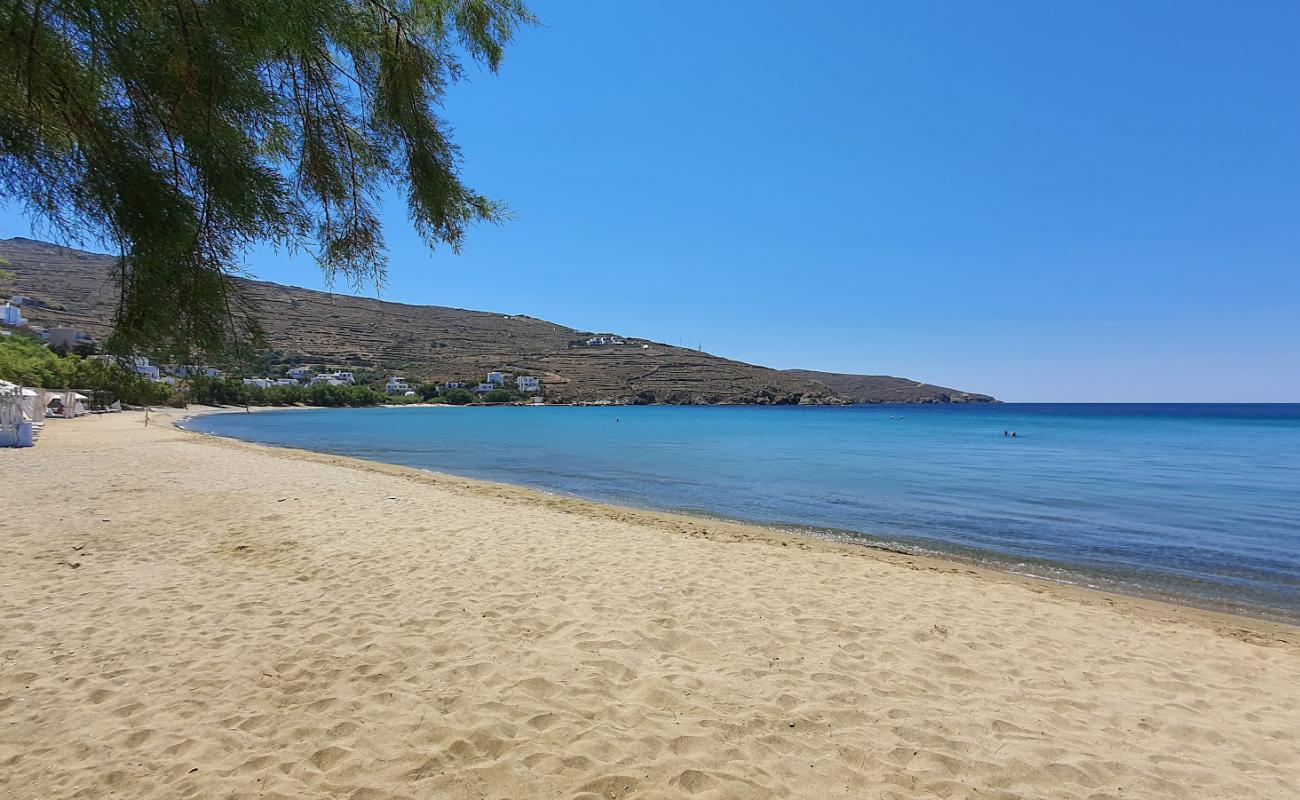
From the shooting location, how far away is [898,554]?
9.47 metres

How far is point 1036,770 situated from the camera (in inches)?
128

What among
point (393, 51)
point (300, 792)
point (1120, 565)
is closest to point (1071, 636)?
point (1120, 565)

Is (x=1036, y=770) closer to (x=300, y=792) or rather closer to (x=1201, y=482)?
(x=300, y=792)

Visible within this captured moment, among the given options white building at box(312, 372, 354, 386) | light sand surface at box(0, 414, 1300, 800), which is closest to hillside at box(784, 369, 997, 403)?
white building at box(312, 372, 354, 386)

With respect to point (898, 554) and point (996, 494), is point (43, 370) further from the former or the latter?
point (996, 494)

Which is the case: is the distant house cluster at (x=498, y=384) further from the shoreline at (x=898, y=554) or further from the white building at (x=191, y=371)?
the white building at (x=191, y=371)

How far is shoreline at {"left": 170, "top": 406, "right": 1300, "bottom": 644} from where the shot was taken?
6918 mm

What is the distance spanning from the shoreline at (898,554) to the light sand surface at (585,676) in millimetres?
162

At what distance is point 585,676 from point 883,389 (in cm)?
17493

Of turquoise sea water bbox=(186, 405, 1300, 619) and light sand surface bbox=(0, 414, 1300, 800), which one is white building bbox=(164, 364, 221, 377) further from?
turquoise sea water bbox=(186, 405, 1300, 619)

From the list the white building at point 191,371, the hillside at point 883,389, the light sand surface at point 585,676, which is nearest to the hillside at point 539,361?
the hillside at point 883,389

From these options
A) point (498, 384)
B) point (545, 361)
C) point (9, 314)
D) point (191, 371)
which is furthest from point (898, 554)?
point (545, 361)

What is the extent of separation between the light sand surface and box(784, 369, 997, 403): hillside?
154752mm

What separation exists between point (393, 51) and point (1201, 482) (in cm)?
2546
